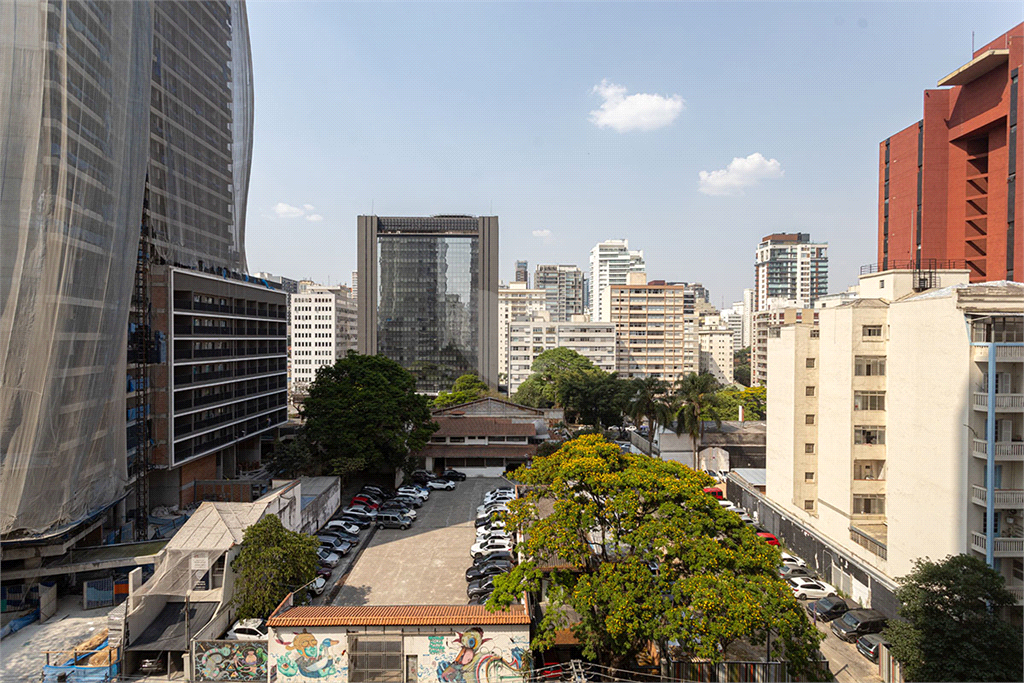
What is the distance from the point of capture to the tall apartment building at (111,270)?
48.2ft

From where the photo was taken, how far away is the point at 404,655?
36.3 ft

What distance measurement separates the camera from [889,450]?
50.3ft

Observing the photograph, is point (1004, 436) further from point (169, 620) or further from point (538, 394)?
point (538, 394)

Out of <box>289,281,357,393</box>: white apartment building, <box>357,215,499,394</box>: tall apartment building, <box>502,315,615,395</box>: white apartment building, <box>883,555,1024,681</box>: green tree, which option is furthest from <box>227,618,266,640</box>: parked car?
<box>289,281,357,393</box>: white apartment building

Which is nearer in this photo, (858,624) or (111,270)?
(858,624)

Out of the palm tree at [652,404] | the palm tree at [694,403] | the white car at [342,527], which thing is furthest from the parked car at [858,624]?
the palm tree at [652,404]

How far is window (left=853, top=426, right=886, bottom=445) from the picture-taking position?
55.0ft

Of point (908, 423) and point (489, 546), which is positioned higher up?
point (908, 423)

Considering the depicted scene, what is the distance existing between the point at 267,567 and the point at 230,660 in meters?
2.20

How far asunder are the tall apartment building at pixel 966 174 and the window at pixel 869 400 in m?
7.74

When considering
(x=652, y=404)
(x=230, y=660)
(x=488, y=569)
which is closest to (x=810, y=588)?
(x=488, y=569)

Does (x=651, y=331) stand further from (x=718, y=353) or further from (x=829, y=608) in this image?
(x=829, y=608)

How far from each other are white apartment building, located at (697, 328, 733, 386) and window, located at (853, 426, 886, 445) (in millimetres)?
72598

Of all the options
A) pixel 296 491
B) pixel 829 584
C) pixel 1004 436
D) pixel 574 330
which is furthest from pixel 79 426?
pixel 574 330
